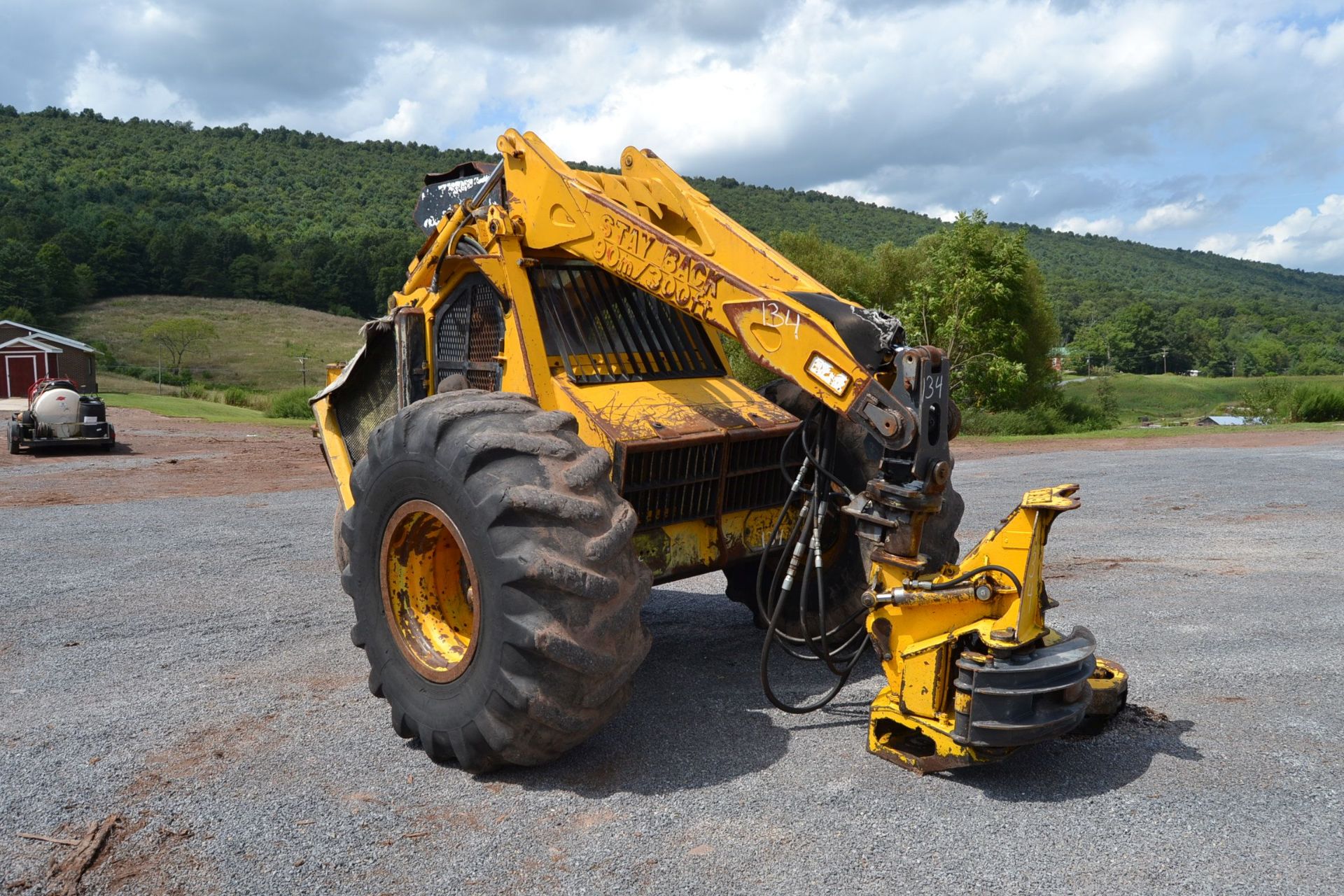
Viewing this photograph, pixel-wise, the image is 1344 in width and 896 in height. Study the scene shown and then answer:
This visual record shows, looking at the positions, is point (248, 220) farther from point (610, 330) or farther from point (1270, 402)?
point (610, 330)

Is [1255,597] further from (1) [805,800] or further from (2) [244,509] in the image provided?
(2) [244,509]

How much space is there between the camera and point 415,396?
22.7 ft

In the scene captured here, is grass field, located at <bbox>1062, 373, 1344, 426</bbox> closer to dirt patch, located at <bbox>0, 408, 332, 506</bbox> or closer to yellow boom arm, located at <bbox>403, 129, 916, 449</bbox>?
dirt patch, located at <bbox>0, 408, 332, 506</bbox>

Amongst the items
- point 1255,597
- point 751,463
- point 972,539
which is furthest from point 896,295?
point 751,463

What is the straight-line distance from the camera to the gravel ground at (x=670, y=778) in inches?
147

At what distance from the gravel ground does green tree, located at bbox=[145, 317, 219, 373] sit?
234 ft

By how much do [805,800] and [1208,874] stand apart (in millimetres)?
1466

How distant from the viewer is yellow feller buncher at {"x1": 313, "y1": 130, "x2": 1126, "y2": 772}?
4242mm

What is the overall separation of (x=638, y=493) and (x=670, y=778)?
152 cm

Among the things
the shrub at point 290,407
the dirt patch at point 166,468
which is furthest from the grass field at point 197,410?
the dirt patch at point 166,468

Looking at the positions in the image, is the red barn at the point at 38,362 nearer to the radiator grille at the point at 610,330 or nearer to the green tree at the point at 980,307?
the green tree at the point at 980,307

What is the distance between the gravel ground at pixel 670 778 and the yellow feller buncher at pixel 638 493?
29 cm

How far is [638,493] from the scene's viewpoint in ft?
17.8

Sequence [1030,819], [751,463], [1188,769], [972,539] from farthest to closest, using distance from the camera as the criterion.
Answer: [972,539]
[751,463]
[1188,769]
[1030,819]
